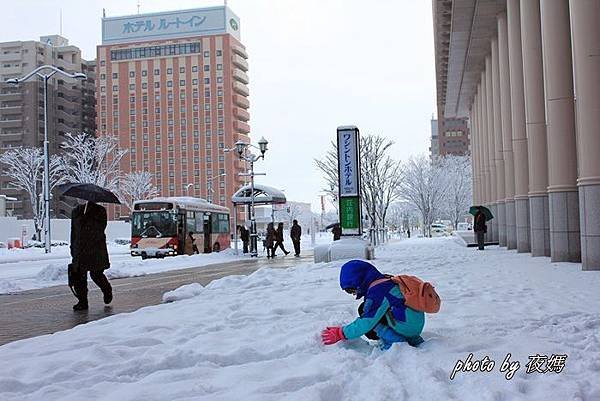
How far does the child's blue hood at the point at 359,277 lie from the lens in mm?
5309

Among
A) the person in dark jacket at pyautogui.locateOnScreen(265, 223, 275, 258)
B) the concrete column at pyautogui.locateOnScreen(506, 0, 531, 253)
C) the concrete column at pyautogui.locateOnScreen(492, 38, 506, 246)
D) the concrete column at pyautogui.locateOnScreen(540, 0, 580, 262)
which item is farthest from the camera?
the person in dark jacket at pyautogui.locateOnScreen(265, 223, 275, 258)

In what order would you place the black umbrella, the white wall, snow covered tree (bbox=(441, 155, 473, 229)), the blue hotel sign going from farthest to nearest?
the blue hotel sign
snow covered tree (bbox=(441, 155, 473, 229))
the white wall
the black umbrella

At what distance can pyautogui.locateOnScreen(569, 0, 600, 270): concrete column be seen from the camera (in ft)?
42.4

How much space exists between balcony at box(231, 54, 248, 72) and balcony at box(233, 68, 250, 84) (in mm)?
886

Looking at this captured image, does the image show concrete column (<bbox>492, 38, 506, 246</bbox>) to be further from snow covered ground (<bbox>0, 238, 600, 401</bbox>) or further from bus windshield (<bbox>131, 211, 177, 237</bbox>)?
snow covered ground (<bbox>0, 238, 600, 401</bbox>)


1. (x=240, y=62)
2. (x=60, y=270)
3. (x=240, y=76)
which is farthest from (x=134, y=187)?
(x=60, y=270)

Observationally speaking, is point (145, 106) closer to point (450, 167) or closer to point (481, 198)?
point (450, 167)

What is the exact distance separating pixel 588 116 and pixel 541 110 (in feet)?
17.9

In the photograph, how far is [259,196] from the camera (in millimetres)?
32750

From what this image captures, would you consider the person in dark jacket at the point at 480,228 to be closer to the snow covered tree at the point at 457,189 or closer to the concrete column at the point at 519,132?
the concrete column at the point at 519,132

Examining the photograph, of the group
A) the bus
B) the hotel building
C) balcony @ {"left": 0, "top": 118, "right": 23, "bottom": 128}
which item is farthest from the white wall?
the hotel building

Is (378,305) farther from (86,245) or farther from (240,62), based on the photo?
(240,62)

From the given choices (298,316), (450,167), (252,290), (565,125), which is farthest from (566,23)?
(450,167)

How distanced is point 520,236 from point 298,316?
1542 centimetres
